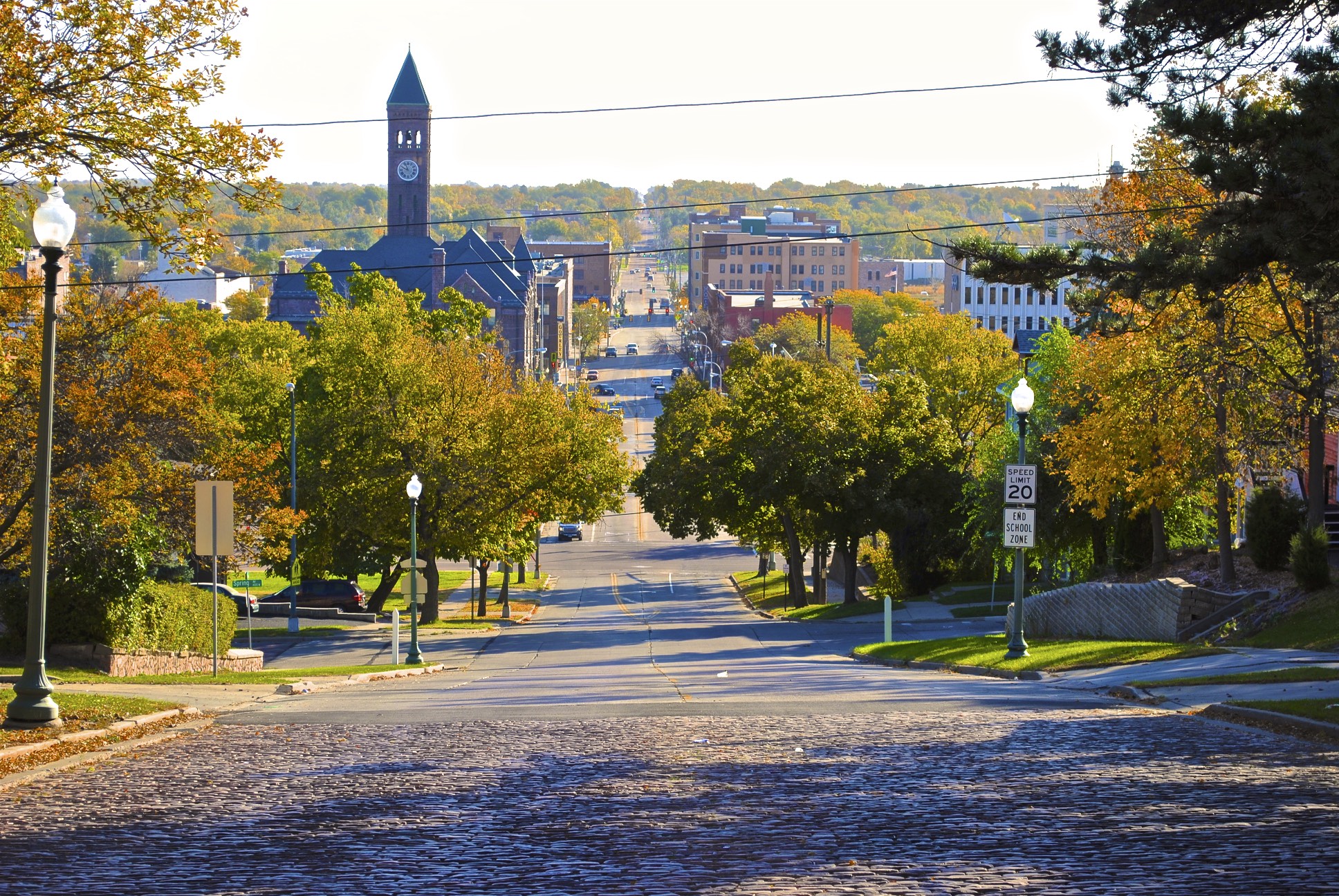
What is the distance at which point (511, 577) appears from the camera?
7069 centimetres

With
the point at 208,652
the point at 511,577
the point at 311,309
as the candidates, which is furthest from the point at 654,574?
the point at 311,309

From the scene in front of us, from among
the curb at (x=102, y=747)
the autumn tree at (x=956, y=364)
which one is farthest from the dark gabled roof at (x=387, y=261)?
the curb at (x=102, y=747)

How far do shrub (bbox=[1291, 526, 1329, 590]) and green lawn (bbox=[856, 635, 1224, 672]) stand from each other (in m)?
3.61

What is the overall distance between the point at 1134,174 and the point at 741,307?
151516mm

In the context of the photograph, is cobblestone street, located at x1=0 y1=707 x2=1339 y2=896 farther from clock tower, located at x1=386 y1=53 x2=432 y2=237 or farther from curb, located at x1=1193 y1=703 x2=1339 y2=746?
Answer: clock tower, located at x1=386 y1=53 x2=432 y2=237

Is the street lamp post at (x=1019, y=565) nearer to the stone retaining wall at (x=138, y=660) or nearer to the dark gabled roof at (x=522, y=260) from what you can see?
the stone retaining wall at (x=138, y=660)

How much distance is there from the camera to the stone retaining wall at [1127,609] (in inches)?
995

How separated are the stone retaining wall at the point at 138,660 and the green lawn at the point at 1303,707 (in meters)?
16.3

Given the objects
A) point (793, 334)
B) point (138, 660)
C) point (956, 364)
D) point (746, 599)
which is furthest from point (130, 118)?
point (793, 334)

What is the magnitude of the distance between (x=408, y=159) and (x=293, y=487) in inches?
4237

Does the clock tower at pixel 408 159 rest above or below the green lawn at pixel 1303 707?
above

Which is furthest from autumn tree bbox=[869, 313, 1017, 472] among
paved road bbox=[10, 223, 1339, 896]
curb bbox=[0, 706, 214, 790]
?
curb bbox=[0, 706, 214, 790]

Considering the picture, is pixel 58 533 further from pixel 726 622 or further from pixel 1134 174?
pixel 726 622

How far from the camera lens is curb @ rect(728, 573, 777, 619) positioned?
49688 mm
